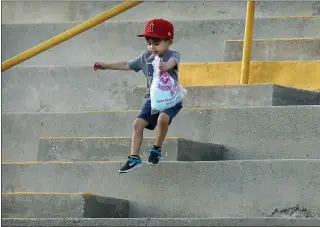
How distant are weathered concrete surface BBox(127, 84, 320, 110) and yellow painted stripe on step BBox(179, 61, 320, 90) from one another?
1.11 feet

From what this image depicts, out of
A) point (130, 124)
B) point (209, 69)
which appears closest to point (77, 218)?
point (130, 124)

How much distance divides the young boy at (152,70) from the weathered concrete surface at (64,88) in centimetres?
136

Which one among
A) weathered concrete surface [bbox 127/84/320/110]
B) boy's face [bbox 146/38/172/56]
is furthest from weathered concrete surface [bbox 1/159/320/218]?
weathered concrete surface [bbox 127/84/320/110]

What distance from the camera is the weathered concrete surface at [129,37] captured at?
37.0 ft

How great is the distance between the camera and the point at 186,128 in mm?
9844

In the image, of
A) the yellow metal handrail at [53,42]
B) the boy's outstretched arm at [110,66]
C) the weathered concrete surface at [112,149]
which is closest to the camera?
the weathered concrete surface at [112,149]

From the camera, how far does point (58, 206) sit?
879 centimetres

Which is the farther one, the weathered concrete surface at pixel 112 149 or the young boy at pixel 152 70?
the weathered concrete surface at pixel 112 149

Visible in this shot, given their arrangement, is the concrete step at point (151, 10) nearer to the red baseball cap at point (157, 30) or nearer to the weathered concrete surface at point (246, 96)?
the weathered concrete surface at point (246, 96)

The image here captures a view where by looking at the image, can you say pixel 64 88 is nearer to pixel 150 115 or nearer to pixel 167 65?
pixel 150 115

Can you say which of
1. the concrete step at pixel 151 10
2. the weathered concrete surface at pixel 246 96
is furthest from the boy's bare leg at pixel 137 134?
the concrete step at pixel 151 10

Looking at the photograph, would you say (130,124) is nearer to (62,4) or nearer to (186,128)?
(186,128)

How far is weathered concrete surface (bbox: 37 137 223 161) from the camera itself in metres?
9.31

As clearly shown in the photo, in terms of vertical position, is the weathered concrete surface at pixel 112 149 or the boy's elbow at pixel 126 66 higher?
the boy's elbow at pixel 126 66
